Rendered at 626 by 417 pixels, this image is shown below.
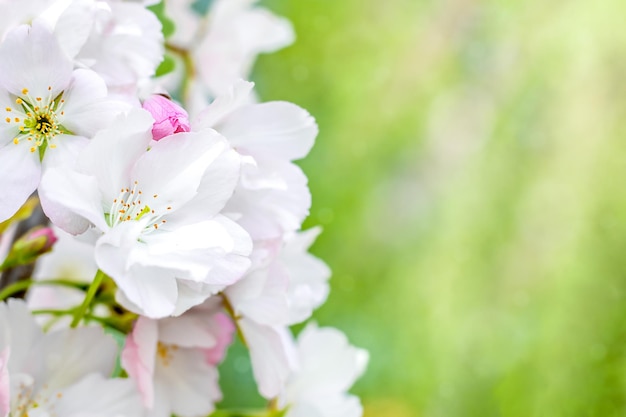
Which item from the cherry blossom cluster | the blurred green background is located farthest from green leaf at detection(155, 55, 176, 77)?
the blurred green background

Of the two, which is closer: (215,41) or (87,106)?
(87,106)

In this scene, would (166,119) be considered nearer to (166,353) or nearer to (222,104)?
(222,104)

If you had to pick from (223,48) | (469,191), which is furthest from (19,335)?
(469,191)

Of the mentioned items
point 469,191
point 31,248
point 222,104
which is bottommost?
point 469,191

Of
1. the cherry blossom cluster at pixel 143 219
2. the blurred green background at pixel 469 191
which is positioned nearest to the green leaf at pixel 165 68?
the cherry blossom cluster at pixel 143 219

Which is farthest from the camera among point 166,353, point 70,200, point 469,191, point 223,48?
point 469,191

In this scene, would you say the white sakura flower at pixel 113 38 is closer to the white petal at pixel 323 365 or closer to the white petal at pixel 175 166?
the white petal at pixel 175 166
